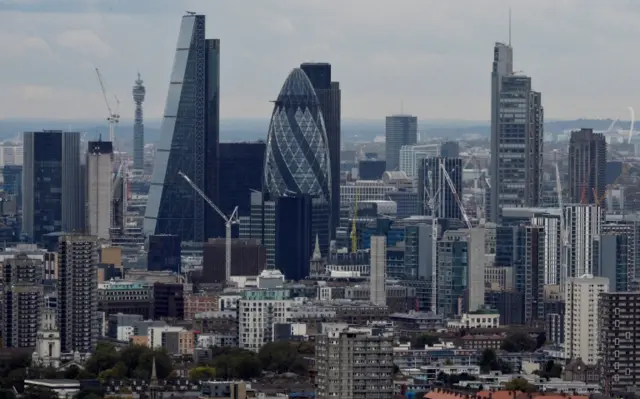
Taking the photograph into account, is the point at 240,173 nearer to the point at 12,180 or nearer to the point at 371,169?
the point at 12,180

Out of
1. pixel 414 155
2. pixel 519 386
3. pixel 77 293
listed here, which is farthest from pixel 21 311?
pixel 414 155

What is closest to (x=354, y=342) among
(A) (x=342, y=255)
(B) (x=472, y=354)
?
(B) (x=472, y=354)

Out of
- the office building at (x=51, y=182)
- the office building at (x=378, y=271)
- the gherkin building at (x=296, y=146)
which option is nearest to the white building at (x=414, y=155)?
the gherkin building at (x=296, y=146)

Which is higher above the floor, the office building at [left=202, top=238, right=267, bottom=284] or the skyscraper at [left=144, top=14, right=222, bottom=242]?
the skyscraper at [left=144, top=14, right=222, bottom=242]

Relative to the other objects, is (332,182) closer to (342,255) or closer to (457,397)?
(342,255)

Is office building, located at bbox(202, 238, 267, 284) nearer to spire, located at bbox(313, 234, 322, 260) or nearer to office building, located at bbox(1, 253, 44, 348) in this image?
spire, located at bbox(313, 234, 322, 260)

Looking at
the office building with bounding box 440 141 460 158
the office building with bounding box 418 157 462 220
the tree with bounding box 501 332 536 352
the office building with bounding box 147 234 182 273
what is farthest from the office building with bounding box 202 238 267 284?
the tree with bounding box 501 332 536 352
